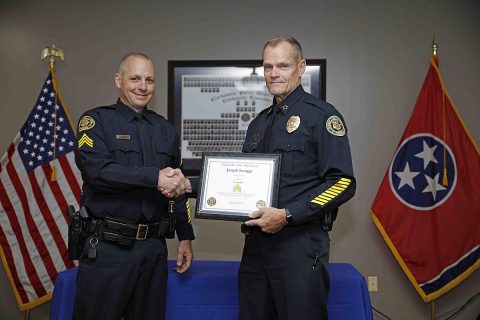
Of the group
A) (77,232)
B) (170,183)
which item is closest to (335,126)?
(170,183)

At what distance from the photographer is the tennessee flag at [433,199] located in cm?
306

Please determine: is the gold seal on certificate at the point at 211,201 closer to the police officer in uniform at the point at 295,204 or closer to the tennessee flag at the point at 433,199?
the police officer in uniform at the point at 295,204

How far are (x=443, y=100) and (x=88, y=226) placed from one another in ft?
8.26

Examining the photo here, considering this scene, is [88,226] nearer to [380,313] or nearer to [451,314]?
[380,313]

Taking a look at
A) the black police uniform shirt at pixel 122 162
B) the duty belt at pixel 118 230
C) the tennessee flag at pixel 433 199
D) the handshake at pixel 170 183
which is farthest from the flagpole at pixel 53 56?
the tennessee flag at pixel 433 199

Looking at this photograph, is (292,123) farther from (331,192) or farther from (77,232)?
(77,232)

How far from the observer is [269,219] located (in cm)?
166

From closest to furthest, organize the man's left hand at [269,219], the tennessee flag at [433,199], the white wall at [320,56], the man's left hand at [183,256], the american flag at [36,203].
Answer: the man's left hand at [269,219] < the man's left hand at [183,256] < the tennessee flag at [433,199] < the american flag at [36,203] < the white wall at [320,56]

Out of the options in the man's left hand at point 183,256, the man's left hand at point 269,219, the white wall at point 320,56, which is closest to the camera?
the man's left hand at point 269,219

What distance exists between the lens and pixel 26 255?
10.5 feet

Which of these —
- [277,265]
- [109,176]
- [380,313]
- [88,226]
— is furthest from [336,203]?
[380,313]

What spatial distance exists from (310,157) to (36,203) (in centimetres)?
230

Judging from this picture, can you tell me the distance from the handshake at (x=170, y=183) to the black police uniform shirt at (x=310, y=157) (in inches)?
16.2

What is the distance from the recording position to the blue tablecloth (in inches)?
86.4
